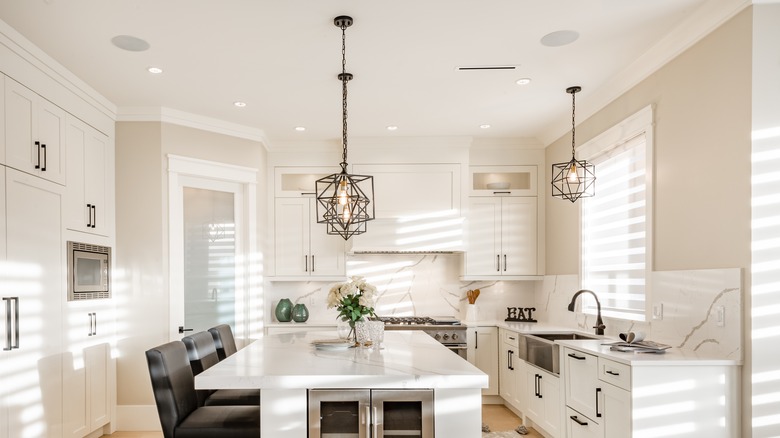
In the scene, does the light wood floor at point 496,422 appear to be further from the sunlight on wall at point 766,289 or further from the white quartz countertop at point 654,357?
the sunlight on wall at point 766,289

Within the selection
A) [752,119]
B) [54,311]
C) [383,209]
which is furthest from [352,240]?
[752,119]

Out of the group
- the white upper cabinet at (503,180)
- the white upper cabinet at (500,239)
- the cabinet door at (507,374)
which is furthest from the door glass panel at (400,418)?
the white upper cabinet at (503,180)

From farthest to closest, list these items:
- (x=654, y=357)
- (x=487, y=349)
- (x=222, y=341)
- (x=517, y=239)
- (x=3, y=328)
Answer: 1. (x=517, y=239)
2. (x=487, y=349)
3. (x=222, y=341)
4. (x=3, y=328)
5. (x=654, y=357)

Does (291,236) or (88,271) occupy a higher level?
(291,236)

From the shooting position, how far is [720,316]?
Result: 9.25 feet

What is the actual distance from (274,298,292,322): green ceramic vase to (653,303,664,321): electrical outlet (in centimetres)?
361

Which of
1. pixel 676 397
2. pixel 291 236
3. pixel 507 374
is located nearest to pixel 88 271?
pixel 291 236

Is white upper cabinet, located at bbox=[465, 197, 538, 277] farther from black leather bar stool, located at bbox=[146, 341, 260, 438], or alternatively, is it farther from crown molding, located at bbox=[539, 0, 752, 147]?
black leather bar stool, located at bbox=[146, 341, 260, 438]

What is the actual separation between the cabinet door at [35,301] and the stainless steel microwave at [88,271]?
0.12 meters

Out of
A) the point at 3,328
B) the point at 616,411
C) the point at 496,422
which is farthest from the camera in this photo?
the point at 496,422

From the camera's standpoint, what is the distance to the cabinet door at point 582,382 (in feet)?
10.7

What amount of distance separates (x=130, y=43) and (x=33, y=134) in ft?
2.83

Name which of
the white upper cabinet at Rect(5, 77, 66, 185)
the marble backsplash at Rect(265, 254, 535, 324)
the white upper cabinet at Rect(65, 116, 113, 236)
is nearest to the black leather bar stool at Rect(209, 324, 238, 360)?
the white upper cabinet at Rect(65, 116, 113, 236)

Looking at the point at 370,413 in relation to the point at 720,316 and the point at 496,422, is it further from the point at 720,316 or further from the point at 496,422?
the point at 496,422
